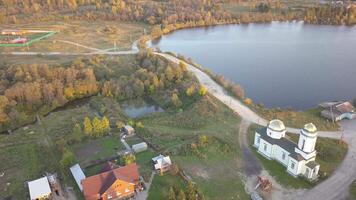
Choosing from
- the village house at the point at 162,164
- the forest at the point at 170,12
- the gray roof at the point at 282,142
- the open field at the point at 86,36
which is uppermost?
the forest at the point at 170,12

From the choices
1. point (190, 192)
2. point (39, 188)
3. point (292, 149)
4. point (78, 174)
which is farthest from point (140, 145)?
point (292, 149)

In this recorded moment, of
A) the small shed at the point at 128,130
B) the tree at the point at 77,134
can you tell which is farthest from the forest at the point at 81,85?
the tree at the point at 77,134

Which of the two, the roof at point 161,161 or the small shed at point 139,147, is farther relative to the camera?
the small shed at point 139,147

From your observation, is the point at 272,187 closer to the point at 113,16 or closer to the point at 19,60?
the point at 19,60

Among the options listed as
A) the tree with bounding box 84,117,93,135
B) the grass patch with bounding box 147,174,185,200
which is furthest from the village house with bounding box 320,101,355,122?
the tree with bounding box 84,117,93,135

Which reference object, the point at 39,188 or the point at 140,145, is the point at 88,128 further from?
the point at 39,188

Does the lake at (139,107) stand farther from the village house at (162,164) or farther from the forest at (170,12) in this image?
the forest at (170,12)

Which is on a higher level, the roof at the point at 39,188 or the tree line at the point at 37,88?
the tree line at the point at 37,88

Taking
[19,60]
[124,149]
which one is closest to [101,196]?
[124,149]
